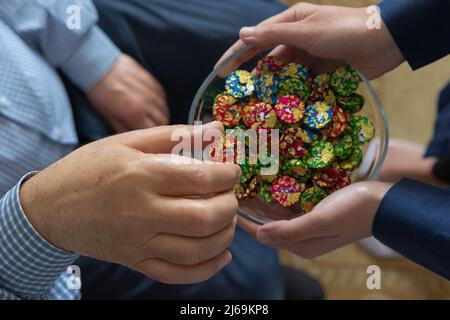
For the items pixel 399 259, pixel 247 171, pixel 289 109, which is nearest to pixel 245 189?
pixel 247 171

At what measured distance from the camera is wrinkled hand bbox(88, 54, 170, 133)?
0.88 meters

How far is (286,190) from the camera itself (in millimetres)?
695

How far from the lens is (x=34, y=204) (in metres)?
0.53

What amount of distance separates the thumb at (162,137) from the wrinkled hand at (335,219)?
0.74ft

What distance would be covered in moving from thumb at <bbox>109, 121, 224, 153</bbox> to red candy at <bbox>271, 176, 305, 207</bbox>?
21 cm

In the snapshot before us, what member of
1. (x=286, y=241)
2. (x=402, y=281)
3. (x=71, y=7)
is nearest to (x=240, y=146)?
(x=286, y=241)

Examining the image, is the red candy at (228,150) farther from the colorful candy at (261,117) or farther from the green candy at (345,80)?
the green candy at (345,80)

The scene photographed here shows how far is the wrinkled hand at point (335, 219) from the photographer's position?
26.5 inches

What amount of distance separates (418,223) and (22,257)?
1.61 ft

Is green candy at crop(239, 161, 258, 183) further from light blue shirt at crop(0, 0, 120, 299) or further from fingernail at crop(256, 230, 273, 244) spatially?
light blue shirt at crop(0, 0, 120, 299)

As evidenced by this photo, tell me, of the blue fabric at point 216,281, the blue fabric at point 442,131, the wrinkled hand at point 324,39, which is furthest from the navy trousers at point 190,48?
the blue fabric at point 442,131

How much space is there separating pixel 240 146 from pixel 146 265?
0.24 meters

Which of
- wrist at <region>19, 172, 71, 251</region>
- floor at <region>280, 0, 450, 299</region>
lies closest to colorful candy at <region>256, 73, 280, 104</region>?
wrist at <region>19, 172, 71, 251</region>
